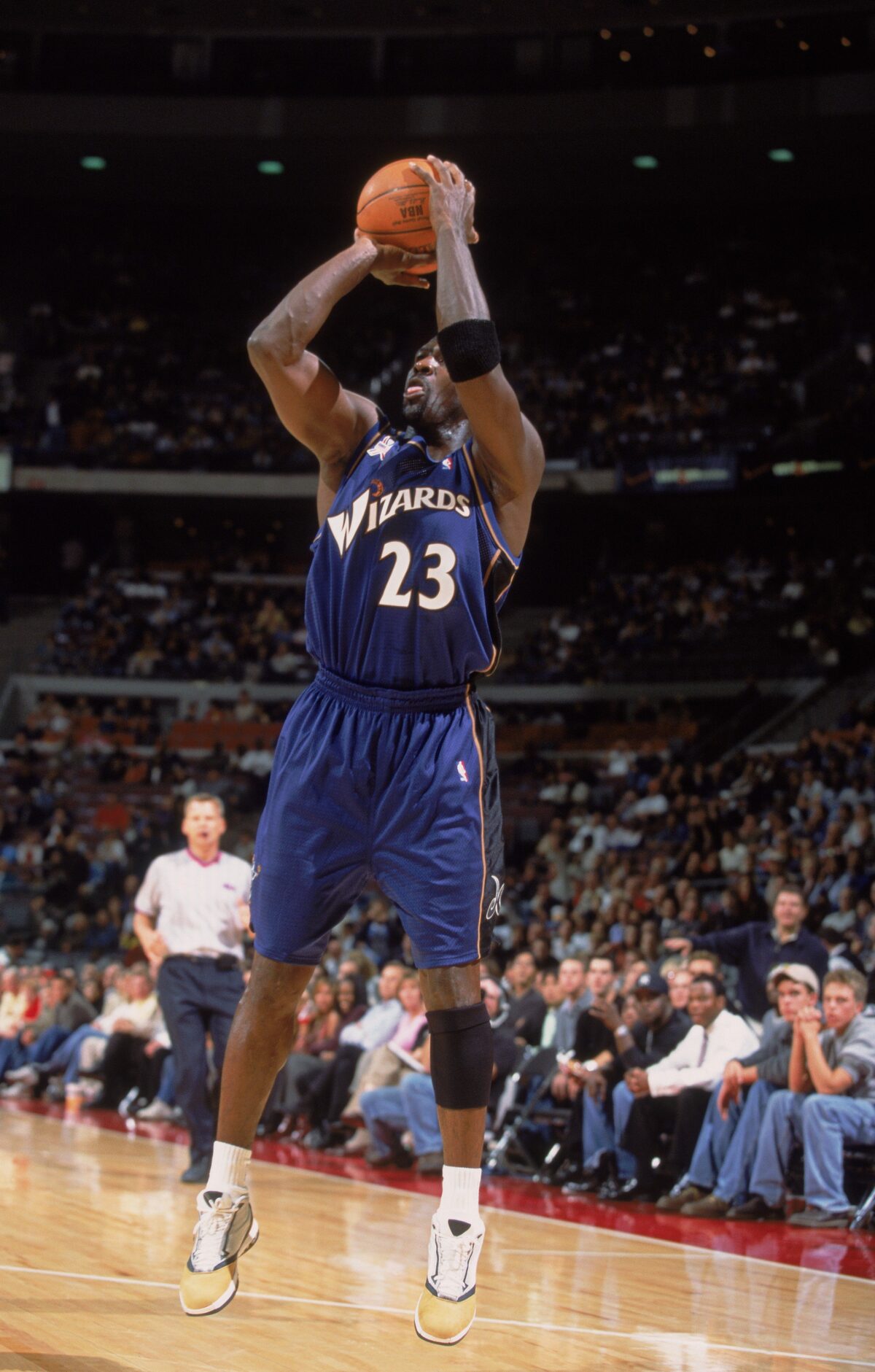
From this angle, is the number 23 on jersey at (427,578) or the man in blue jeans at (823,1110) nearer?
the number 23 on jersey at (427,578)

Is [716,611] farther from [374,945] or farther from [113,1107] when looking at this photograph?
[113,1107]

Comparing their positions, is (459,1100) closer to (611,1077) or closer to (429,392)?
(429,392)

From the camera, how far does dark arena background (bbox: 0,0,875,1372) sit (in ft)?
24.2

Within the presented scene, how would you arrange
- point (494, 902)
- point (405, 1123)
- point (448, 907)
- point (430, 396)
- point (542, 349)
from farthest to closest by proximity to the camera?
point (542, 349) → point (405, 1123) → point (430, 396) → point (494, 902) → point (448, 907)

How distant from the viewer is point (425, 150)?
24.4 meters

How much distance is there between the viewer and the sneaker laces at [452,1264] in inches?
133

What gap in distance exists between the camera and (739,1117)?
24.1 feet

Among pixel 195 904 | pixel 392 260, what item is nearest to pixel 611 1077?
pixel 195 904

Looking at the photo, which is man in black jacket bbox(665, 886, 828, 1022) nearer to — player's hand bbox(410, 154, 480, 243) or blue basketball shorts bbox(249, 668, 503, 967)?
blue basketball shorts bbox(249, 668, 503, 967)

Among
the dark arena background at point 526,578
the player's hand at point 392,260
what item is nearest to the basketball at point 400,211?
the player's hand at point 392,260

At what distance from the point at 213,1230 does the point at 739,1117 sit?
4.34 metres

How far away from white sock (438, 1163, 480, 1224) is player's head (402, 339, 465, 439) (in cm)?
180

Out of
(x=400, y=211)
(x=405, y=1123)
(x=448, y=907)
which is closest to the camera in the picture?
(x=448, y=907)

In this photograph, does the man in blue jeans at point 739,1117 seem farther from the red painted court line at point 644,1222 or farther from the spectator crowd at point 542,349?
the spectator crowd at point 542,349
